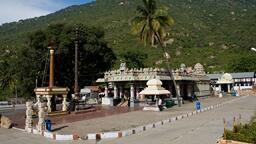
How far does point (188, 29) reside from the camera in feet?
398

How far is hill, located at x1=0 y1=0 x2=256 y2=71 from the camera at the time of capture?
344 ft

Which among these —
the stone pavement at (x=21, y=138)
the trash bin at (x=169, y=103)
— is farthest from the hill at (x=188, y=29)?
the stone pavement at (x=21, y=138)

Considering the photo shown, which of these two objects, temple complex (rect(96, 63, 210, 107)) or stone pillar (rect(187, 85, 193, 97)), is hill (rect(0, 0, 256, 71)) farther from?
temple complex (rect(96, 63, 210, 107))

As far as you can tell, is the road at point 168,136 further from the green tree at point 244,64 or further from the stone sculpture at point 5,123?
the green tree at point 244,64

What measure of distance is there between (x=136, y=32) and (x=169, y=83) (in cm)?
981

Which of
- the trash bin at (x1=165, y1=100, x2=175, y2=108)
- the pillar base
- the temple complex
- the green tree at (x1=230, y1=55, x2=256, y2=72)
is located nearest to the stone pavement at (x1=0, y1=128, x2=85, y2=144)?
the trash bin at (x1=165, y1=100, x2=175, y2=108)

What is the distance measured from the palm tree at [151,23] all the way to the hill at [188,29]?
43420mm

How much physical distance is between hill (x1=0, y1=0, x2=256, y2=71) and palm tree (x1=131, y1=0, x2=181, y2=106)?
43.4 meters

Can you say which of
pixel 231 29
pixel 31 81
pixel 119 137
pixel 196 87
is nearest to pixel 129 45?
pixel 231 29

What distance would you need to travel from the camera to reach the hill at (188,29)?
105 m

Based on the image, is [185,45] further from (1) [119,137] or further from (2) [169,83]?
(1) [119,137]

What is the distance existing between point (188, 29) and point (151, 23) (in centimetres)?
8015

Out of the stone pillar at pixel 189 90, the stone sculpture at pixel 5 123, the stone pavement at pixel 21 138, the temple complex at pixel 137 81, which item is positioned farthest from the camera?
the stone pillar at pixel 189 90

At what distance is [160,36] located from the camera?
144ft
